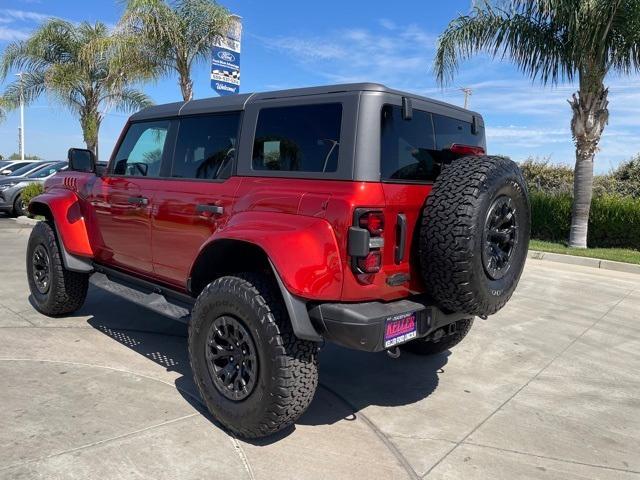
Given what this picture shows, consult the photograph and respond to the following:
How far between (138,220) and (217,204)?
1.02 m

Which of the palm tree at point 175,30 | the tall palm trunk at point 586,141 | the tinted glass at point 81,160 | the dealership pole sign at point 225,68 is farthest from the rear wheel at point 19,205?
the tall palm trunk at point 586,141

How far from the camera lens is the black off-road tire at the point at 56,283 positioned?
4906 mm

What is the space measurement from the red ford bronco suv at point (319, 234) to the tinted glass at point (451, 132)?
18mm

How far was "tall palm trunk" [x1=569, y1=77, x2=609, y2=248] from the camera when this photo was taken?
10711 millimetres

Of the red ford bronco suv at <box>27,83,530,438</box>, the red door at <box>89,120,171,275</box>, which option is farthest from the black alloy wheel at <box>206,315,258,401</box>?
the red door at <box>89,120,171,275</box>

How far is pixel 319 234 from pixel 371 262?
31cm

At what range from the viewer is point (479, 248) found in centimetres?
287

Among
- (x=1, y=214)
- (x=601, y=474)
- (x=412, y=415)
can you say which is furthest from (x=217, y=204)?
(x=1, y=214)

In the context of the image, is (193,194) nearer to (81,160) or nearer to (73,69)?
(81,160)

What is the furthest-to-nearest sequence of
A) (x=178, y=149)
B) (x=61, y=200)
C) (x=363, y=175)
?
1. (x=61, y=200)
2. (x=178, y=149)
3. (x=363, y=175)

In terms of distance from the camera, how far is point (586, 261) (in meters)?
9.50

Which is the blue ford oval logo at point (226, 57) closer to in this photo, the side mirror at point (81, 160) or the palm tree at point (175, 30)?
the palm tree at point (175, 30)

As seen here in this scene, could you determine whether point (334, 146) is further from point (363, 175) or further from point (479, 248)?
point (479, 248)

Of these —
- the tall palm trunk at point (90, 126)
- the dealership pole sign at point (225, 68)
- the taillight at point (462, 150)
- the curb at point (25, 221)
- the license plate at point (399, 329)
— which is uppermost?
the dealership pole sign at point (225, 68)
